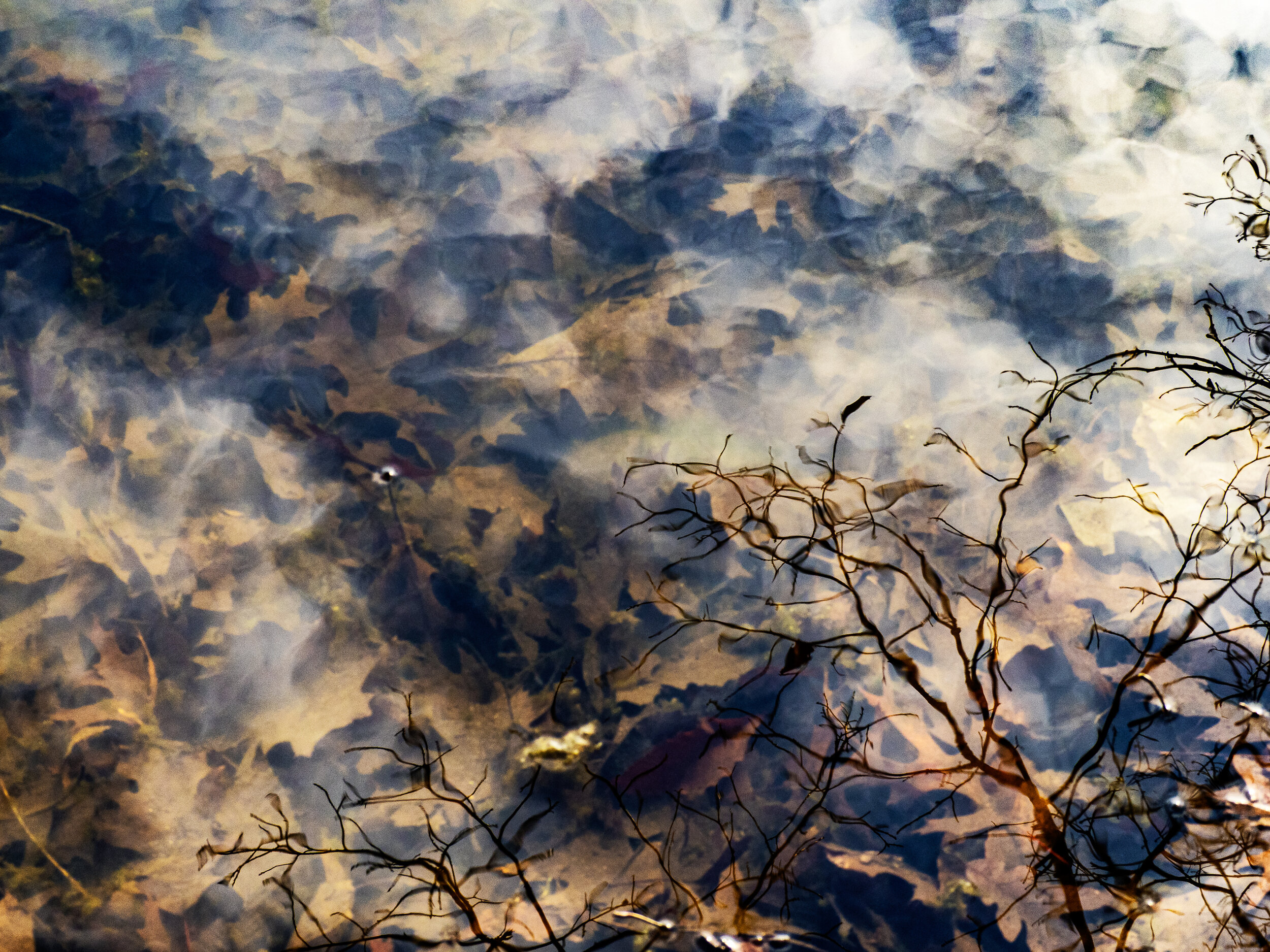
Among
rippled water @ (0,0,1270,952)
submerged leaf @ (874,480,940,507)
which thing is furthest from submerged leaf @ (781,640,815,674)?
submerged leaf @ (874,480,940,507)

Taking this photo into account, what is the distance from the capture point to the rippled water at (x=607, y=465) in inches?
38.7

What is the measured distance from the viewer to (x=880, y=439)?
1.06 m

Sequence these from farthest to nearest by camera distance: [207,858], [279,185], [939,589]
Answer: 1. [279,185]
2. [207,858]
3. [939,589]

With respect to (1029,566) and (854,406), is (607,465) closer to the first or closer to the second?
(854,406)

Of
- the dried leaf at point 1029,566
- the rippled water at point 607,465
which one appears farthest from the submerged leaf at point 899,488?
the dried leaf at point 1029,566

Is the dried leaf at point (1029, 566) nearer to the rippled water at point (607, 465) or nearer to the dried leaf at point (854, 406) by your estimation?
the rippled water at point (607, 465)

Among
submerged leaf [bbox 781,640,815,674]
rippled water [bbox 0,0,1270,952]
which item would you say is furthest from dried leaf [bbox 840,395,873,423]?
submerged leaf [bbox 781,640,815,674]

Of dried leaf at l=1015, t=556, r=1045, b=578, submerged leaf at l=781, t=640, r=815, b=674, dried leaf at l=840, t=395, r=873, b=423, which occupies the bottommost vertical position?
submerged leaf at l=781, t=640, r=815, b=674

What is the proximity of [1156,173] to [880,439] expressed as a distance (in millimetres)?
507

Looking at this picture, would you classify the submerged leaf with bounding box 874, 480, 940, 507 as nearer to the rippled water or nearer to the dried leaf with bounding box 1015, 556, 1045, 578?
the rippled water

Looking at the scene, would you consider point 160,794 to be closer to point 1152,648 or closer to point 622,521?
point 622,521

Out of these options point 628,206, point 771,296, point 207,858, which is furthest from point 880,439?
point 207,858

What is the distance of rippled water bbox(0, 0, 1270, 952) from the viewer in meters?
0.98

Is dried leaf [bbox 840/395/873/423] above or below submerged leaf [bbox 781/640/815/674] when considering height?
above
